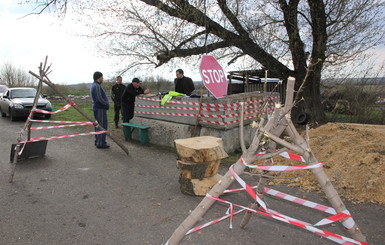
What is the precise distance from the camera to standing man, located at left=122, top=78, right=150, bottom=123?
30.9 feet

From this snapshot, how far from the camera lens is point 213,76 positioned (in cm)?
702

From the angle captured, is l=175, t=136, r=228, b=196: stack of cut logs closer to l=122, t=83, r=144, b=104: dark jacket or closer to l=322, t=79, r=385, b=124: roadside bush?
l=122, t=83, r=144, b=104: dark jacket

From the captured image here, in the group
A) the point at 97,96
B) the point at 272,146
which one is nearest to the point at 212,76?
the point at 97,96

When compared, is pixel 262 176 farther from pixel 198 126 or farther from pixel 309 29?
pixel 309 29

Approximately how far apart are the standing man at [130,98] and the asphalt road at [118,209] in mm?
3129

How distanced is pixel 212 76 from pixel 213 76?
59 mm

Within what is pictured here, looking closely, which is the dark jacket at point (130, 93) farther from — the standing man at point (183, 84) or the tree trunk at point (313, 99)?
the tree trunk at point (313, 99)

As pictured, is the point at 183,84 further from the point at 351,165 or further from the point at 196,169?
the point at 351,165

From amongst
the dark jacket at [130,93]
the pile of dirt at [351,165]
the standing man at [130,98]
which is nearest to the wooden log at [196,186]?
the pile of dirt at [351,165]

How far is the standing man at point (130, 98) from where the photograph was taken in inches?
371

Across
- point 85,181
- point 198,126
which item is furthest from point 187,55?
point 85,181

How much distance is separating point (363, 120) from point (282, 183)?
7.86 meters

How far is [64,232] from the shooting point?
143 inches

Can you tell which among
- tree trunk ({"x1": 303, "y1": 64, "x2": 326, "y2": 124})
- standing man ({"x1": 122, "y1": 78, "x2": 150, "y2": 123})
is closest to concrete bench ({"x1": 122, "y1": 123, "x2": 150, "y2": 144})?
standing man ({"x1": 122, "y1": 78, "x2": 150, "y2": 123})
